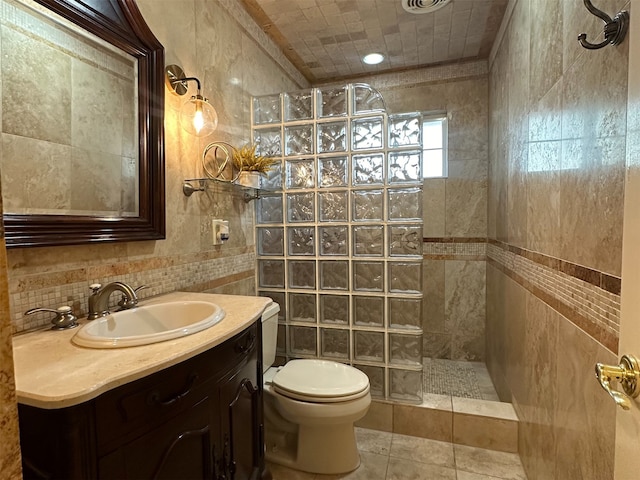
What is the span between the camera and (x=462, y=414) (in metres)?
1.82

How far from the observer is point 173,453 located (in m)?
0.83

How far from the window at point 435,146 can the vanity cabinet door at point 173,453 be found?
8.12 feet

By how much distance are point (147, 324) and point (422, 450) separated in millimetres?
1545

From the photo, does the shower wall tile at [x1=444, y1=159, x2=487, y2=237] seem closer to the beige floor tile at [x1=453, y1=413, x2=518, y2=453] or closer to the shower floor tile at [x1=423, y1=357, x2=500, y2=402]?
the shower floor tile at [x1=423, y1=357, x2=500, y2=402]

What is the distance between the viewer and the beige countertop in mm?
624

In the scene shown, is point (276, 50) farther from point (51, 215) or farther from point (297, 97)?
point (51, 215)

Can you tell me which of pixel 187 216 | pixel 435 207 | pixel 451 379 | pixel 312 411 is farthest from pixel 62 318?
pixel 435 207

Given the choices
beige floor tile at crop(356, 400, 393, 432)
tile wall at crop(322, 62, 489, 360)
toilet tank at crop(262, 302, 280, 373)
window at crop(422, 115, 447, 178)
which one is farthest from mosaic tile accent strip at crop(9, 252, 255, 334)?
window at crop(422, 115, 447, 178)

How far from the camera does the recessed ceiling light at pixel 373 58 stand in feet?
8.29

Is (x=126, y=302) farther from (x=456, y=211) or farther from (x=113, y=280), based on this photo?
(x=456, y=211)

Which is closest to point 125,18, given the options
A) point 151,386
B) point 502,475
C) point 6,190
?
point 6,190

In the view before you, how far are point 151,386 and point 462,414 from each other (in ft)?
5.55

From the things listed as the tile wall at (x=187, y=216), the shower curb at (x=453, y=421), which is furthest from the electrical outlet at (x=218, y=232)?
the shower curb at (x=453, y=421)

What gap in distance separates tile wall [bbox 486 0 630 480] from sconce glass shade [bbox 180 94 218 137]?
1401 mm
